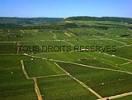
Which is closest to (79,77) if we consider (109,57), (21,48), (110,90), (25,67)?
(110,90)

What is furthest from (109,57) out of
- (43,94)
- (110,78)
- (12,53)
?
(43,94)

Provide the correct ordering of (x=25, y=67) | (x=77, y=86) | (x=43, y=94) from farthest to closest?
(x=25, y=67)
(x=77, y=86)
(x=43, y=94)

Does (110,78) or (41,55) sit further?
(41,55)

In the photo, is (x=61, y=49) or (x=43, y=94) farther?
(x=61, y=49)

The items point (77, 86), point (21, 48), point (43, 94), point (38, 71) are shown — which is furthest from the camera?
point (21, 48)

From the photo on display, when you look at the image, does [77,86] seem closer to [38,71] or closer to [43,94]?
[43,94]

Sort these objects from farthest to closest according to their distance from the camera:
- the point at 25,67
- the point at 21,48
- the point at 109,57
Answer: the point at 21,48
the point at 109,57
the point at 25,67

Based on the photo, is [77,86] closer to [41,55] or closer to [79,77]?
[79,77]

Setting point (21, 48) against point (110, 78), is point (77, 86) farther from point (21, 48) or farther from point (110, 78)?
point (21, 48)

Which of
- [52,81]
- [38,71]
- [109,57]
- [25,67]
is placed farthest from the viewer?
[109,57]
